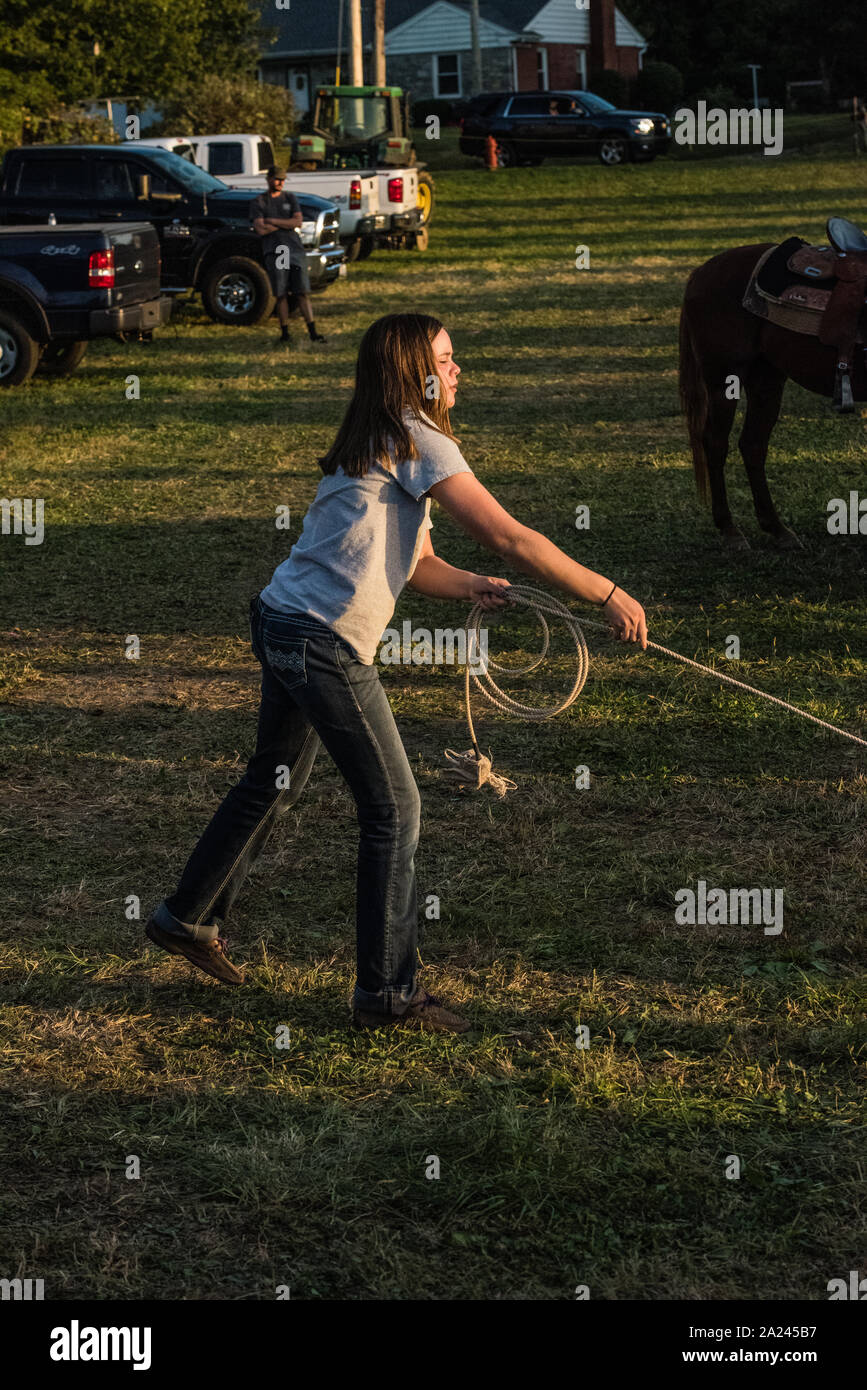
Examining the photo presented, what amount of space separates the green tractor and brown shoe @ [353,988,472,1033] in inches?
1094

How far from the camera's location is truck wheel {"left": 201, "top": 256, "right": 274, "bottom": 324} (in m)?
20.6

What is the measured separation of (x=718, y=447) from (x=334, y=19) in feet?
210

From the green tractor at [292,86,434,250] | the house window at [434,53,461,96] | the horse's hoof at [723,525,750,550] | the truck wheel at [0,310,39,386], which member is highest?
the house window at [434,53,461,96]

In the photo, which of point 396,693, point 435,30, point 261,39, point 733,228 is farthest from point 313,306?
point 435,30

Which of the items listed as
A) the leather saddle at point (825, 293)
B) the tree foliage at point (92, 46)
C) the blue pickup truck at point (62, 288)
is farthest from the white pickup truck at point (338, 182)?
the leather saddle at point (825, 293)

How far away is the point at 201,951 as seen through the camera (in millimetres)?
4832

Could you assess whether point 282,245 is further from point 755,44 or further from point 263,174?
point 755,44

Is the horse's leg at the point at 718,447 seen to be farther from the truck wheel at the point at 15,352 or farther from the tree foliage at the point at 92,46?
the tree foliage at the point at 92,46

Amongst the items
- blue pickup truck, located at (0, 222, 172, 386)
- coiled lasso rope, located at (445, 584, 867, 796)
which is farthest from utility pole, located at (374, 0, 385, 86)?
coiled lasso rope, located at (445, 584, 867, 796)

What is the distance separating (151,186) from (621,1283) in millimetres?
19270

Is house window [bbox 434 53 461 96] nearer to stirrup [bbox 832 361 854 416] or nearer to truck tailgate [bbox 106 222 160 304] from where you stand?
truck tailgate [bbox 106 222 160 304]

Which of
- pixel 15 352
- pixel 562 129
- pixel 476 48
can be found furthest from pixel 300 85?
pixel 15 352

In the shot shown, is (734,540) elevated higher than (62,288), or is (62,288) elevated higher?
(62,288)

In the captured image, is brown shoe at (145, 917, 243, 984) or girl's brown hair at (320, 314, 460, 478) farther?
brown shoe at (145, 917, 243, 984)
